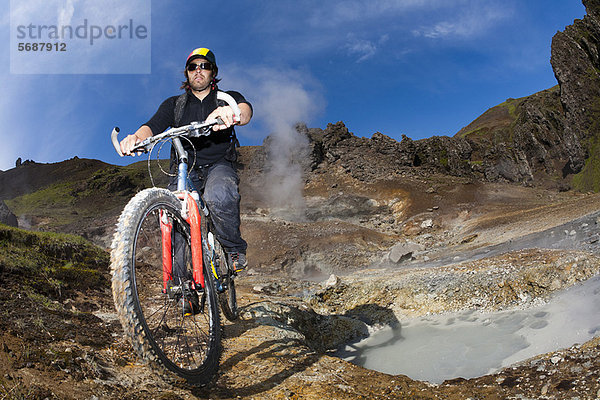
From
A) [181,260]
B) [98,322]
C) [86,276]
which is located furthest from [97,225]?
[181,260]

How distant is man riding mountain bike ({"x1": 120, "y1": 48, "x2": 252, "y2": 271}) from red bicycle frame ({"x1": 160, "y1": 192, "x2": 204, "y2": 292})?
512 millimetres

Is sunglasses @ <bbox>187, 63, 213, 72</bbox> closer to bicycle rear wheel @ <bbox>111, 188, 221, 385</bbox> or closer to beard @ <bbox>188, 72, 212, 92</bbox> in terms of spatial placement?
beard @ <bbox>188, 72, 212, 92</bbox>

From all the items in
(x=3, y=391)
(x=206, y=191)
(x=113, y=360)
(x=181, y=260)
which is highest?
(x=206, y=191)

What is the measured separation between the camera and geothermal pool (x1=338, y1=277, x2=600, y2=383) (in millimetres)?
5578

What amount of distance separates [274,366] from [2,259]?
17.4ft

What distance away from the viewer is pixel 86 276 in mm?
7973

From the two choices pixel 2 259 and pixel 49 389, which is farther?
pixel 2 259

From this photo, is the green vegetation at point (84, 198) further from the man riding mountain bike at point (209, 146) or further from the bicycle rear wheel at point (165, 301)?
the bicycle rear wheel at point (165, 301)

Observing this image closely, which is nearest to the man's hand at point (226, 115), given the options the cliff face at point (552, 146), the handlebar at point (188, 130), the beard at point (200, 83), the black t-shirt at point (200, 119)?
the handlebar at point (188, 130)

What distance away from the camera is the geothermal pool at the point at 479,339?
558 cm

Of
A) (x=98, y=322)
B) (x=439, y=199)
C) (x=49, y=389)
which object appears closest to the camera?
(x=49, y=389)

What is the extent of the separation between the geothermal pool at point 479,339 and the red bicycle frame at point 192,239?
13.0 feet

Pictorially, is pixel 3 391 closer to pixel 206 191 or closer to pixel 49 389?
pixel 49 389

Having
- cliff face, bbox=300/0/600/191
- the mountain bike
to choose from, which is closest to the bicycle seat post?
the mountain bike
